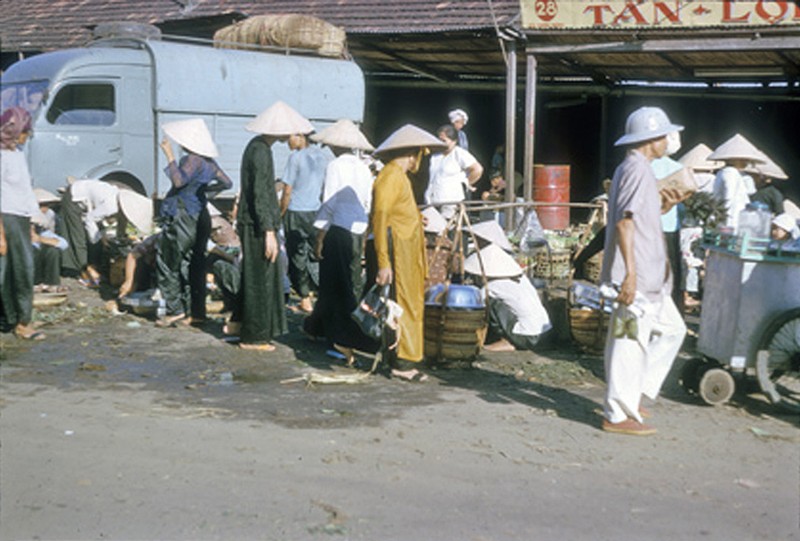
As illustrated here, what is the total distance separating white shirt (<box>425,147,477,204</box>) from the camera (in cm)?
1053

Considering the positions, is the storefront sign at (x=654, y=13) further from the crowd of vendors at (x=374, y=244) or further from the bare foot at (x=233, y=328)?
the bare foot at (x=233, y=328)

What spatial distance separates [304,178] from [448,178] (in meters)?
1.76

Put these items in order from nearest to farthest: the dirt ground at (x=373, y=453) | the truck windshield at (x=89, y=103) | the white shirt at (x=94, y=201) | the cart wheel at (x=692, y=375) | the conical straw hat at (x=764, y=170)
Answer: the dirt ground at (x=373, y=453) → the cart wheel at (x=692, y=375) → the conical straw hat at (x=764, y=170) → the white shirt at (x=94, y=201) → the truck windshield at (x=89, y=103)

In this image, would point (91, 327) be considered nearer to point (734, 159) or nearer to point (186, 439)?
point (186, 439)

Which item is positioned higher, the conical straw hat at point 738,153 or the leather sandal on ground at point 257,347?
the conical straw hat at point 738,153

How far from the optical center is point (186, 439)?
191 inches

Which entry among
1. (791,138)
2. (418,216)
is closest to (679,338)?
(418,216)

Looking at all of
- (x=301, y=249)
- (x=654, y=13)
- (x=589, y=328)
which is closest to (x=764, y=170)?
(x=654, y=13)

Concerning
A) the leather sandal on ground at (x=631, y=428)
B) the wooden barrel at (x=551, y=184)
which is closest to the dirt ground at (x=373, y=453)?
the leather sandal on ground at (x=631, y=428)

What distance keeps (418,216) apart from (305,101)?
7.34 m

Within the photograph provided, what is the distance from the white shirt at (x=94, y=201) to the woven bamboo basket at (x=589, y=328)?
5.42 m

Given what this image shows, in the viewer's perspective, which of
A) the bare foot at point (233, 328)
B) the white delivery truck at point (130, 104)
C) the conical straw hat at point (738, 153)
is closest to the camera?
the bare foot at point (233, 328)

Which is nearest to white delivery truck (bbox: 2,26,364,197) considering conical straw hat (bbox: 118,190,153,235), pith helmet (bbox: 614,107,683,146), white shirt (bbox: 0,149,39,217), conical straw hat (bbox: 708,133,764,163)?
conical straw hat (bbox: 118,190,153,235)

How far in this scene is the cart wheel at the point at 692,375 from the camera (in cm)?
627
